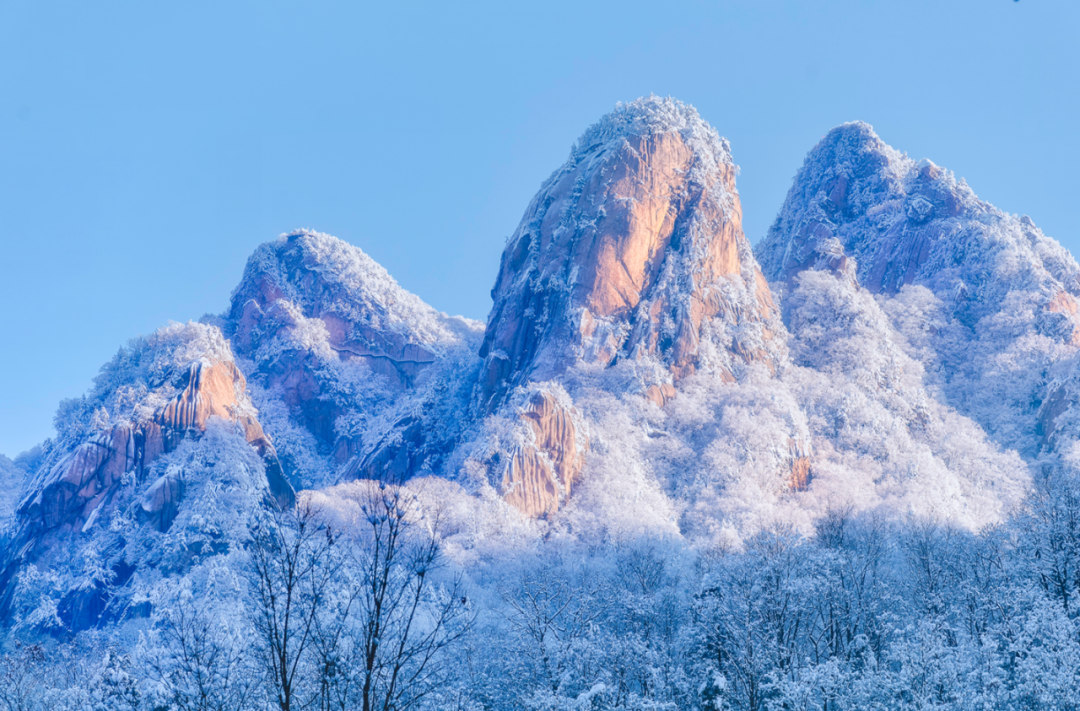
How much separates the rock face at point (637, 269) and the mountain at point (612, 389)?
0.43 metres

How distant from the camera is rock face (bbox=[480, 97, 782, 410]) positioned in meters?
95.8

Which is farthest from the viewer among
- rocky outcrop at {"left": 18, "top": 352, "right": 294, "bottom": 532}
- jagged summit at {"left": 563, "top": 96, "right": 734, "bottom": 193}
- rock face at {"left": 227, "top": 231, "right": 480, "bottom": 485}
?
→ rock face at {"left": 227, "top": 231, "right": 480, "bottom": 485}

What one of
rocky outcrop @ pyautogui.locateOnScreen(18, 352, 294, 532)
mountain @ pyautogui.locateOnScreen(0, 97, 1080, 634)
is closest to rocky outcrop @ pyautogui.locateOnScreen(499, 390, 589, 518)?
mountain @ pyautogui.locateOnScreen(0, 97, 1080, 634)

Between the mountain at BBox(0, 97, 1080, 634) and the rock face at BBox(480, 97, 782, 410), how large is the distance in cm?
43

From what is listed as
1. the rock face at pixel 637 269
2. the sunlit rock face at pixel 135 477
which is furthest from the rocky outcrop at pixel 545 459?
the sunlit rock face at pixel 135 477

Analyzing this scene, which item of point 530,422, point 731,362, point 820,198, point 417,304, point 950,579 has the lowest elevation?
point 950,579

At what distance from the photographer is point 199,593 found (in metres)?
62.1

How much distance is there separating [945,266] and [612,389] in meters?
65.2

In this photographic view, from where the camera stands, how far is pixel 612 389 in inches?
3556

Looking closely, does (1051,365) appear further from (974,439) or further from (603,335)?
(603,335)

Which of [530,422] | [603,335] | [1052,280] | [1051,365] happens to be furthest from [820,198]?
[530,422]

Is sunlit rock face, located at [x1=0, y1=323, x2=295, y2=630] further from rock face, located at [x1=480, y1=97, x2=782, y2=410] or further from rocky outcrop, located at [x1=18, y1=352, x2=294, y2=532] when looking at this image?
rock face, located at [x1=480, y1=97, x2=782, y2=410]

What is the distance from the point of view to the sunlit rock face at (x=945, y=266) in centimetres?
9625

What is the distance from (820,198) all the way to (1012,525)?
108 metres
